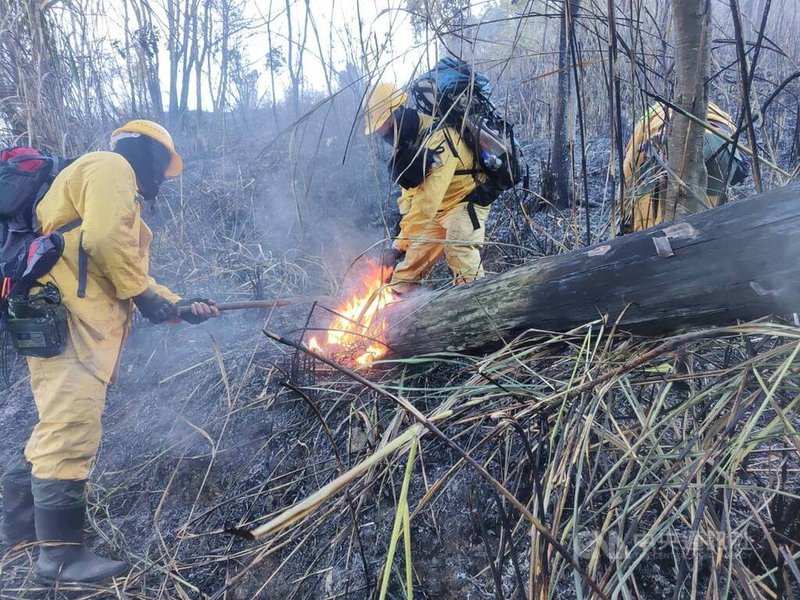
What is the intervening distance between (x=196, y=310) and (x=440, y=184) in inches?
74.7

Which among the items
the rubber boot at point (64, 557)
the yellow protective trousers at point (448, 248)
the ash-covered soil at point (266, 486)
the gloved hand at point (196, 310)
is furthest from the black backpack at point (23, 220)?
the yellow protective trousers at point (448, 248)

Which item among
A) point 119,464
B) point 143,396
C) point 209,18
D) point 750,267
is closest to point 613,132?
point 750,267

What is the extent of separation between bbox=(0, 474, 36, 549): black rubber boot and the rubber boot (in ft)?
0.94

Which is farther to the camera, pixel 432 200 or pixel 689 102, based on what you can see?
pixel 432 200

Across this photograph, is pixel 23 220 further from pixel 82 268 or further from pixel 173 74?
pixel 173 74

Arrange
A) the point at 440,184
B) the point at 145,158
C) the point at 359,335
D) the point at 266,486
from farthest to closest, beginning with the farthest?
1. the point at 440,184
2. the point at 145,158
3. the point at 266,486
4. the point at 359,335

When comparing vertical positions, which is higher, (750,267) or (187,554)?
(750,267)

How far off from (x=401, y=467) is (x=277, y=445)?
0.78 m

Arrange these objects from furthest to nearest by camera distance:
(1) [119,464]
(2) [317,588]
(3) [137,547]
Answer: (1) [119,464] < (3) [137,547] < (2) [317,588]

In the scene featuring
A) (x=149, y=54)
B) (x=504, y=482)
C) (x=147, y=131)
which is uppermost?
(x=149, y=54)

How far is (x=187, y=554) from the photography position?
2123mm

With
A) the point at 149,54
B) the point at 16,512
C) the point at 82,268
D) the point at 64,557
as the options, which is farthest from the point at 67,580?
the point at 149,54

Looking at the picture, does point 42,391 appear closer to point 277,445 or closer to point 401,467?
point 277,445

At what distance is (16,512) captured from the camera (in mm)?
2381
